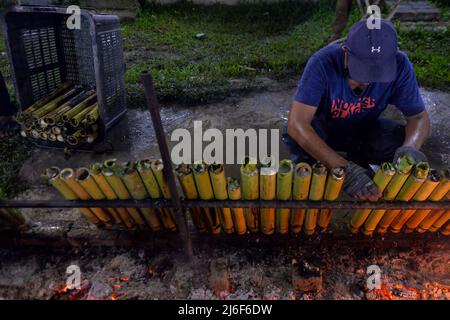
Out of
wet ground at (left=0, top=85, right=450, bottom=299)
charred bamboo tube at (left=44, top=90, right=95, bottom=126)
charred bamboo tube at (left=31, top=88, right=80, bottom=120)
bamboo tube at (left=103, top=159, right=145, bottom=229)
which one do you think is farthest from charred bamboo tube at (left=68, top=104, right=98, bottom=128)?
bamboo tube at (left=103, top=159, right=145, bottom=229)

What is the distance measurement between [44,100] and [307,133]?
3305 mm

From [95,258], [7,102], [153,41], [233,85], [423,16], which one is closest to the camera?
[95,258]

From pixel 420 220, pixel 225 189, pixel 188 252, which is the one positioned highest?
pixel 225 189

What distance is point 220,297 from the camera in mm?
2555

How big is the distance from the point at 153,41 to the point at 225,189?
24.4ft

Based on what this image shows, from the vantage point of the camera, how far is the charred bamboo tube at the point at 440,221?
8.36ft

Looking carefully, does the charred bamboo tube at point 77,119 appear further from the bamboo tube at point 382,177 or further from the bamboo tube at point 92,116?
the bamboo tube at point 382,177

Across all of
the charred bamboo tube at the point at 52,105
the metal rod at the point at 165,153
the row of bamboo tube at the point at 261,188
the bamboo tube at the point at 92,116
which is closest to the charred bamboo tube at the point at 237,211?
the row of bamboo tube at the point at 261,188

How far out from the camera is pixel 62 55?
4.62 metres

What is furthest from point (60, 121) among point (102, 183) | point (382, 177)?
point (382, 177)

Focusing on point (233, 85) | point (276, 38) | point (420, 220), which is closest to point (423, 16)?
point (276, 38)

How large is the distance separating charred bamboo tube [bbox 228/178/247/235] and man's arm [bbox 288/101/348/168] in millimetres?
876
